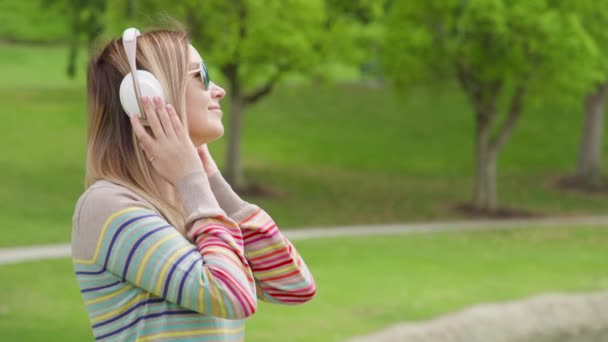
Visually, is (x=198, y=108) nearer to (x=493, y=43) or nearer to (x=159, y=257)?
(x=159, y=257)

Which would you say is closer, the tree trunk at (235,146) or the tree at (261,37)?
the tree at (261,37)

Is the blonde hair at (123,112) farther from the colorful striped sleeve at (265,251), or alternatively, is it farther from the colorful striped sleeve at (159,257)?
the colorful striped sleeve at (265,251)

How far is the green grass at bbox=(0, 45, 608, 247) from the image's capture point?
22359mm

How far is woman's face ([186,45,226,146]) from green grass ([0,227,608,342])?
6958 millimetres

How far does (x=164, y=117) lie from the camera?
2273 mm

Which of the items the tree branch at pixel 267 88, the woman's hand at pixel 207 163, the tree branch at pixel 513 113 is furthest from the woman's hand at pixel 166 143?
the tree branch at pixel 513 113

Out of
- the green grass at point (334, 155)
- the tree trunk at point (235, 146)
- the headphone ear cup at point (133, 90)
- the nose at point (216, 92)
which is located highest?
the headphone ear cup at point (133, 90)

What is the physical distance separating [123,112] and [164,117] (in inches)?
5.4

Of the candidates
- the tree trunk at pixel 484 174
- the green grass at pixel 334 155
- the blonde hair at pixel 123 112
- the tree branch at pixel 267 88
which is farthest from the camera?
the tree trunk at pixel 484 174

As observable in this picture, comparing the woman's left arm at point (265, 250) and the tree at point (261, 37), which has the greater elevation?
the woman's left arm at point (265, 250)

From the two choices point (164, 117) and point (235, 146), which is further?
point (235, 146)

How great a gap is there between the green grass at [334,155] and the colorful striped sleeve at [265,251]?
13939mm

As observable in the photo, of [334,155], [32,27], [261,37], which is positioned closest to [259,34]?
[261,37]

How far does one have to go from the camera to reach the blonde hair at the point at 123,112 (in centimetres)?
233
